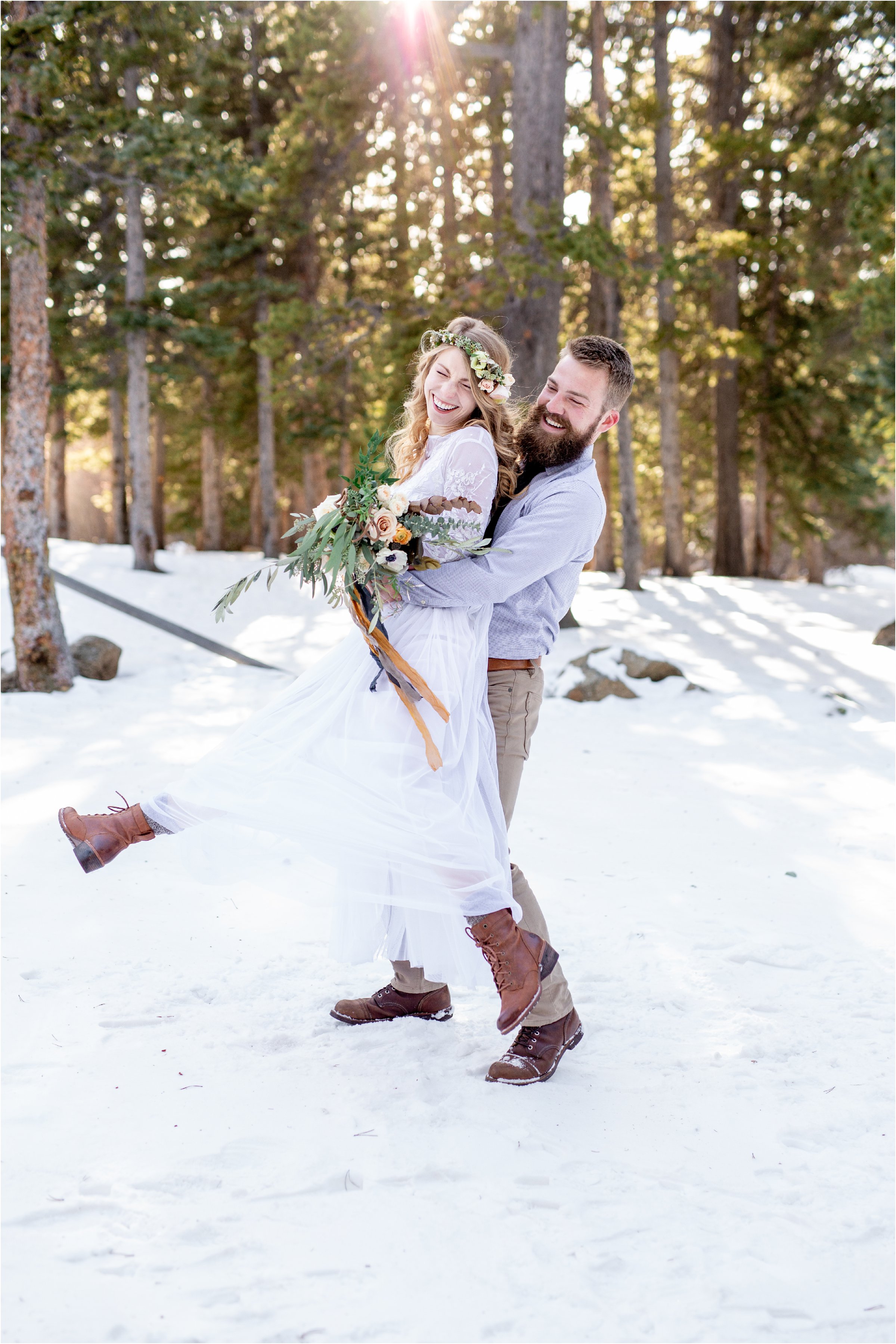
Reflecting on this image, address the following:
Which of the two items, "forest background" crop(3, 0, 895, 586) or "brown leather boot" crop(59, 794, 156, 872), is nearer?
"brown leather boot" crop(59, 794, 156, 872)

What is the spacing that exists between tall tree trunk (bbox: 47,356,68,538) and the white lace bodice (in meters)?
18.8

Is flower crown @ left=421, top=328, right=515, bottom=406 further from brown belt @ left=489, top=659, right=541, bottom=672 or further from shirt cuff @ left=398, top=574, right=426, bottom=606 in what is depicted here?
brown belt @ left=489, top=659, right=541, bottom=672

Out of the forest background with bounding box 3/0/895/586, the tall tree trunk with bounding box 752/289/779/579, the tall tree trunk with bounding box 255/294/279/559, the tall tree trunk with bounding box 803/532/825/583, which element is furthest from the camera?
the tall tree trunk with bounding box 803/532/825/583

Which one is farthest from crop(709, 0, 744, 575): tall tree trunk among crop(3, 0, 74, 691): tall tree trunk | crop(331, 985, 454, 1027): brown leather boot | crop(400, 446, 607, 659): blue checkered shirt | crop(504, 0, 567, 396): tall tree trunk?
crop(331, 985, 454, 1027): brown leather boot

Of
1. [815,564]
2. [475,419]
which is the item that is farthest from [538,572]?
[815,564]

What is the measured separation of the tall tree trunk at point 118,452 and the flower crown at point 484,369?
60.0ft

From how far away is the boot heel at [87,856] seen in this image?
2.91 m

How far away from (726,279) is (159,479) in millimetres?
14597

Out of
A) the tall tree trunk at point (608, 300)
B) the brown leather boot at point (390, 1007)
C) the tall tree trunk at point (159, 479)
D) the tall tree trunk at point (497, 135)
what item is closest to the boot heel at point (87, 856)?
the brown leather boot at point (390, 1007)

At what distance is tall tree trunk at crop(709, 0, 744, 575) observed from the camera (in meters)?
18.2

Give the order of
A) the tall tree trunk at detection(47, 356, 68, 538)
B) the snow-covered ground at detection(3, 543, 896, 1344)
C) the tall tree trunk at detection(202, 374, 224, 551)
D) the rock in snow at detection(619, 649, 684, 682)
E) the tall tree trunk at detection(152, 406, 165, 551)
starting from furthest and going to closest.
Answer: the tall tree trunk at detection(152, 406, 165, 551) → the tall tree trunk at detection(202, 374, 224, 551) → the tall tree trunk at detection(47, 356, 68, 538) → the rock in snow at detection(619, 649, 684, 682) → the snow-covered ground at detection(3, 543, 896, 1344)

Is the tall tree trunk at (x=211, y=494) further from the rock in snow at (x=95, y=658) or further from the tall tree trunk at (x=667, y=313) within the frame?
the rock in snow at (x=95, y=658)

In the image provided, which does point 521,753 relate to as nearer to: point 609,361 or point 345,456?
point 609,361

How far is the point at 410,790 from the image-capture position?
2896mm
